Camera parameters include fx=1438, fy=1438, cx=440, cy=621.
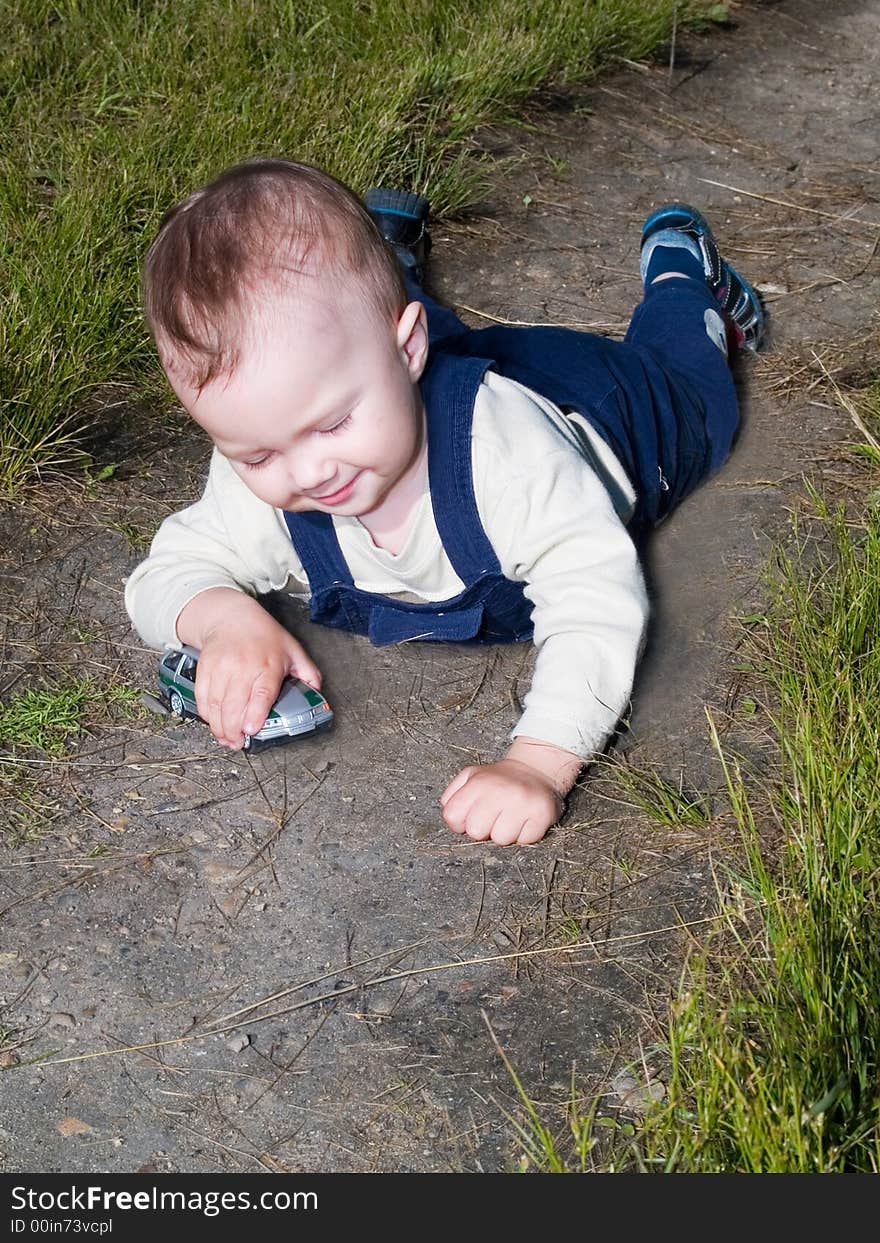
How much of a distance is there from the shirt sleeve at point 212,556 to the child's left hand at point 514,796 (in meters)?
0.62

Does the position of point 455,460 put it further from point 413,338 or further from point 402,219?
point 402,219

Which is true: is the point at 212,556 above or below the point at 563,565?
below

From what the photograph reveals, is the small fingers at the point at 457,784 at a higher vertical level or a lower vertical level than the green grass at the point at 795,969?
lower

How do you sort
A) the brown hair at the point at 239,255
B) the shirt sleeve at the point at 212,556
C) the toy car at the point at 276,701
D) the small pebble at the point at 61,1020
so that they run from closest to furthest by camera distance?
the small pebble at the point at 61,1020
the brown hair at the point at 239,255
the toy car at the point at 276,701
the shirt sleeve at the point at 212,556

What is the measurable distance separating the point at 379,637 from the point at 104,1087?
105 cm

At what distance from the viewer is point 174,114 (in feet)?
13.0

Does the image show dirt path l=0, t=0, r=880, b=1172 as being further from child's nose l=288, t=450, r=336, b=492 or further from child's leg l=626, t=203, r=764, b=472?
child's nose l=288, t=450, r=336, b=492

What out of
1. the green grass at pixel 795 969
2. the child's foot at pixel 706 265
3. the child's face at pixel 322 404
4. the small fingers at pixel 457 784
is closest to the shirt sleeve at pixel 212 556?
the child's face at pixel 322 404

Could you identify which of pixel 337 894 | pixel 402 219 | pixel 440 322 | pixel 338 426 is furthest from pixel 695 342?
pixel 337 894

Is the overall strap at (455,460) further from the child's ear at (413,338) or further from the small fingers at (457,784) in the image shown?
the small fingers at (457,784)

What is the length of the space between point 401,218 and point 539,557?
1515 mm

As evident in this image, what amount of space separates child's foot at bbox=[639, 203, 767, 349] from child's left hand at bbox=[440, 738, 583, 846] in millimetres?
1561

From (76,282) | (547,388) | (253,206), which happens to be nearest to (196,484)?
(76,282)

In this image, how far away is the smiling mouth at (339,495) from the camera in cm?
237
